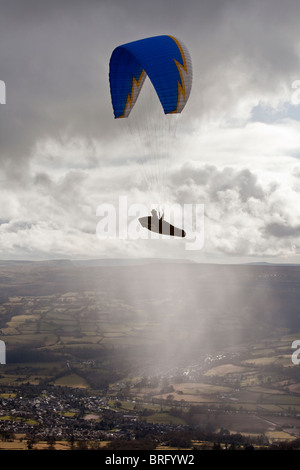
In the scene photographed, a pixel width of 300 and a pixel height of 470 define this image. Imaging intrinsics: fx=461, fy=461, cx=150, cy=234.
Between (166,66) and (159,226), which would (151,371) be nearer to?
(159,226)

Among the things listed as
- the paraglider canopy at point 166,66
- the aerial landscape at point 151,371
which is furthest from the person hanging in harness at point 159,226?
the aerial landscape at point 151,371

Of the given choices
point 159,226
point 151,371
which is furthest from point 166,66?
point 151,371

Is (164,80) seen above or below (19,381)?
above

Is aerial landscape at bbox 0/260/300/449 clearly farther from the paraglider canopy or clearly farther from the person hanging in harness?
the paraglider canopy

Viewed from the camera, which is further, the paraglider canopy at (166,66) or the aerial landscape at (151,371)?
the aerial landscape at (151,371)

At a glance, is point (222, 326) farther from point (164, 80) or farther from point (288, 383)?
point (164, 80)

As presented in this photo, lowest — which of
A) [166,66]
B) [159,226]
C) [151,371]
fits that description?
[151,371]

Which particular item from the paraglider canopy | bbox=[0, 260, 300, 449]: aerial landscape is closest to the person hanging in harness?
the paraglider canopy

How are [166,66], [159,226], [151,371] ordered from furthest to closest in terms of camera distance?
[151,371], [159,226], [166,66]

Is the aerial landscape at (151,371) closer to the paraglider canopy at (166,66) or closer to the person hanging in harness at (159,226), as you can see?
the person hanging in harness at (159,226)
